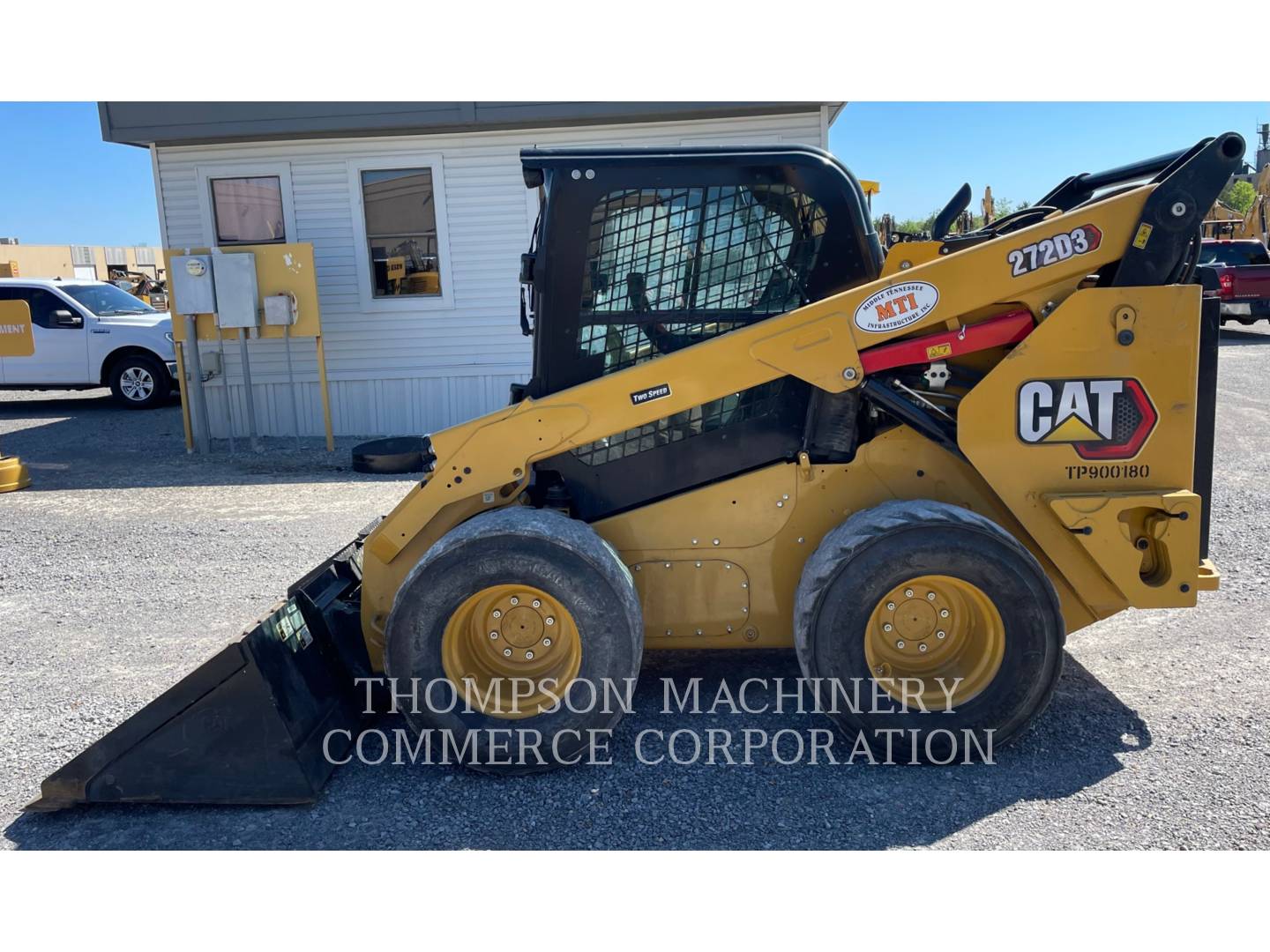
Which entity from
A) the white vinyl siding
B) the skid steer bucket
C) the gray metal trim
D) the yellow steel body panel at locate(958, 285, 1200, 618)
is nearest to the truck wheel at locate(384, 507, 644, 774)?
the skid steer bucket

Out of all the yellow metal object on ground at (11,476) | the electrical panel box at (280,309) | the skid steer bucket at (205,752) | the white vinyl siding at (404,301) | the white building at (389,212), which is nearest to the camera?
the skid steer bucket at (205,752)

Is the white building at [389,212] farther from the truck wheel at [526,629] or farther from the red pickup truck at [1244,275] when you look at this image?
the red pickup truck at [1244,275]

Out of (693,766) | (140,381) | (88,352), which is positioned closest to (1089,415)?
(693,766)

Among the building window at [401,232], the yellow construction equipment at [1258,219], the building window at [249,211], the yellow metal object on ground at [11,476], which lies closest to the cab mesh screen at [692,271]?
the building window at [401,232]

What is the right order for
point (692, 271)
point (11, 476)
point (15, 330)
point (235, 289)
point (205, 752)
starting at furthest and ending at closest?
point (15, 330) → point (235, 289) → point (11, 476) → point (692, 271) → point (205, 752)

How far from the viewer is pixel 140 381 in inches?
579

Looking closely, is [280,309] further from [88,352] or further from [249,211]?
[88,352]

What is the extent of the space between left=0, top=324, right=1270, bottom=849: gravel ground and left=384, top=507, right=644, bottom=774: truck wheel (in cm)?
17

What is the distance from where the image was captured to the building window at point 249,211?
11.1 m

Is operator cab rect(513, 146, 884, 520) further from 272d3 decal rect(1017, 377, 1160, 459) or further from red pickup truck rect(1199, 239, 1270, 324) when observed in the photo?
red pickup truck rect(1199, 239, 1270, 324)

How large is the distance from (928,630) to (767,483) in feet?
2.87

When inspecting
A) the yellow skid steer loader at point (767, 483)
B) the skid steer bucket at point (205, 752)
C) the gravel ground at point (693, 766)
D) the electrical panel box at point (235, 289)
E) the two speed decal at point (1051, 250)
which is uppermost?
the electrical panel box at point (235, 289)

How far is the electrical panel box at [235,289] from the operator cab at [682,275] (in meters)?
7.26

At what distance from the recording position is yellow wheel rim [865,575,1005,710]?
11.8ft
